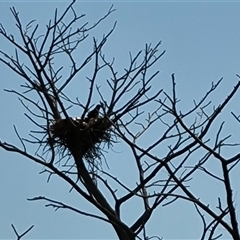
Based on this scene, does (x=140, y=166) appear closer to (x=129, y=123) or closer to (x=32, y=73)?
(x=129, y=123)

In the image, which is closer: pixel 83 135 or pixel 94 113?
pixel 83 135

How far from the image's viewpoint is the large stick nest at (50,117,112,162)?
5405 millimetres

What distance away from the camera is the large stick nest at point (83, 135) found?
213 inches

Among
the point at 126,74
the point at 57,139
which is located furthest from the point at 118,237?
the point at 57,139

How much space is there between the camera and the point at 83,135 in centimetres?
555

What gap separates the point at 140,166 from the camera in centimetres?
422

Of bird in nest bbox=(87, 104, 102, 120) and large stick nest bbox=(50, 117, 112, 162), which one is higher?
bird in nest bbox=(87, 104, 102, 120)

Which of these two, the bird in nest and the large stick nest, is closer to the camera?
the large stick nest

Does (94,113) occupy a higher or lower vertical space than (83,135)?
higher

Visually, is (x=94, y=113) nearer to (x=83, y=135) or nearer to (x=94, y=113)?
(x=94, y=113)

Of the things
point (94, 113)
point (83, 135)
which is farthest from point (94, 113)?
point (83, 135)

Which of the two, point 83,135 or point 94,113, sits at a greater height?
point 94,113

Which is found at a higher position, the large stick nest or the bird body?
the bird body

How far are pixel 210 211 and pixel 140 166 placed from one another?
137 cm
